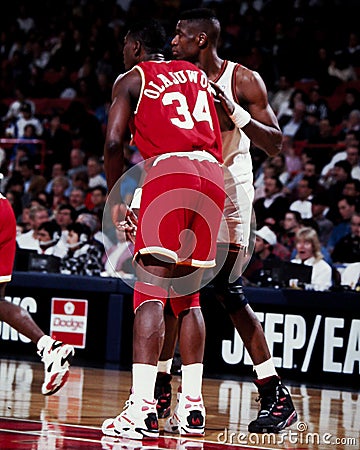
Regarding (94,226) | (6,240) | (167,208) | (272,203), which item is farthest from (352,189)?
(167,208)

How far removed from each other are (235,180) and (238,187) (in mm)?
44

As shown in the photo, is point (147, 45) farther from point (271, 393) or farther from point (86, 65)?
point (86, 65)

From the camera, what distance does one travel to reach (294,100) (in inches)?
489

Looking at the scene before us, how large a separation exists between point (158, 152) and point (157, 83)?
322 millimetres

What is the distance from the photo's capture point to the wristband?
464 centimetres

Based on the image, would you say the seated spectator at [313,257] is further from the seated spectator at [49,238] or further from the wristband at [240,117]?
the wristband at [240,117]

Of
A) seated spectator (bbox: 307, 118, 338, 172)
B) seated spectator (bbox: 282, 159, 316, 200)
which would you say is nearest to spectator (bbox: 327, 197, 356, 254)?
seated spectator (bbox: 282, 159, 316, 200)

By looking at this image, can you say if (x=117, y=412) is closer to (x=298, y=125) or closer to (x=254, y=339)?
(x=254, y=339)

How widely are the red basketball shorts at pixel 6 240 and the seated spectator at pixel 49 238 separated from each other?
13.4 feet

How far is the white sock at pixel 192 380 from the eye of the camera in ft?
14.4

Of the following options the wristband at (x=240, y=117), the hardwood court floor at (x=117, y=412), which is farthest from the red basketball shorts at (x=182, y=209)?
the hardwood court floor at (x=117, y=412)

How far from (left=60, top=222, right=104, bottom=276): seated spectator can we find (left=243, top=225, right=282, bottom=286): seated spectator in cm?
150

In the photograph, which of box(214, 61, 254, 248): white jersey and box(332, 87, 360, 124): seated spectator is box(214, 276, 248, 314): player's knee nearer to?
box(214, 61, 254, 248): white jersey

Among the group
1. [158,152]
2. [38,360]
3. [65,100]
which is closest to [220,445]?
[158,152]
